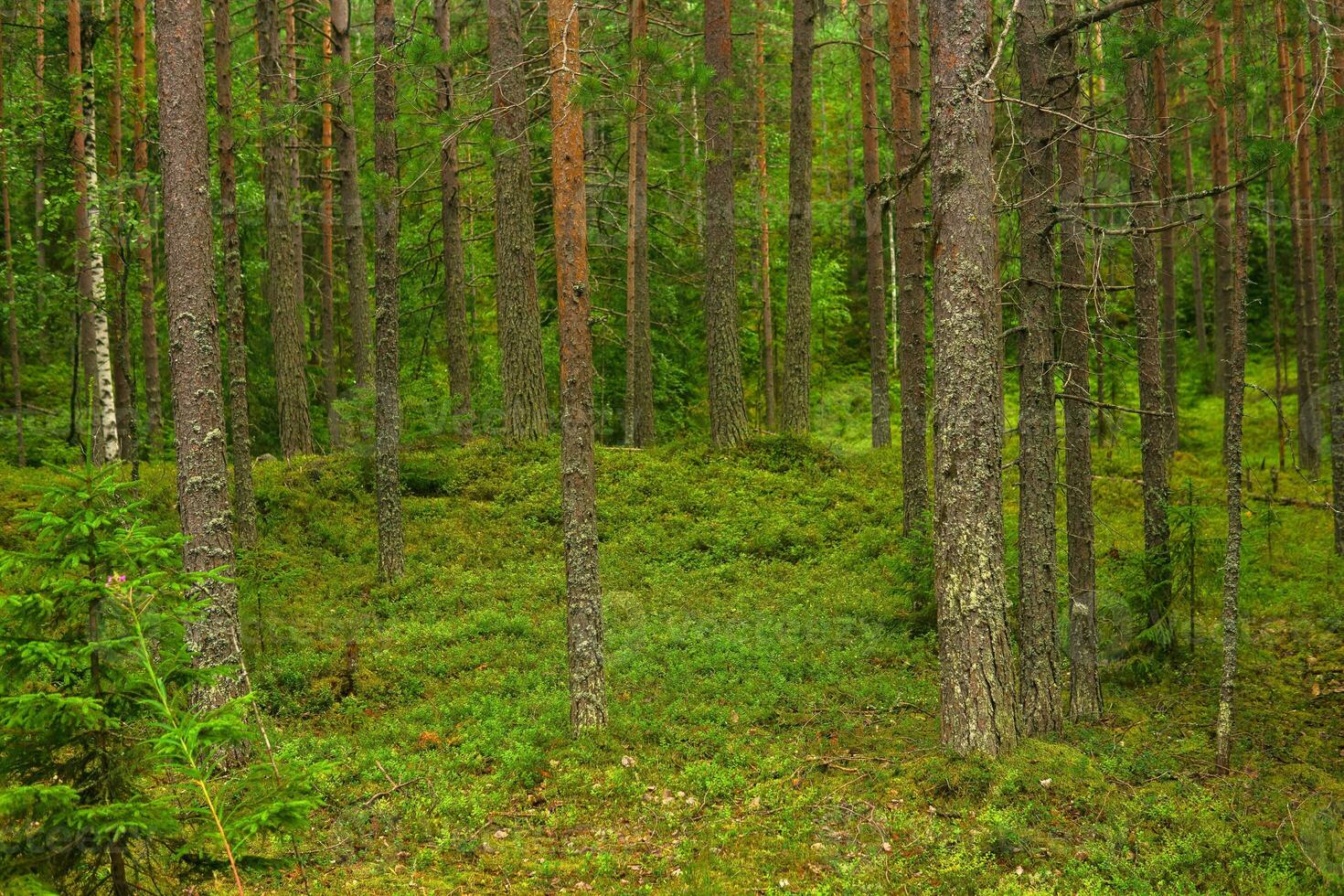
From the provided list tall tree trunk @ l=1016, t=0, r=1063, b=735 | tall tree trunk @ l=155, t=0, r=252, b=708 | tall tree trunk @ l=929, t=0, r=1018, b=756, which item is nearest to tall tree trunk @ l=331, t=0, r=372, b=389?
tall tree trunk @ l=155, t=0, r=252, b=708

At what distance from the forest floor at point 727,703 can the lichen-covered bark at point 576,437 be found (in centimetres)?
55

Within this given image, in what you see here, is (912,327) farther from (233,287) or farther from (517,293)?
(233,287)

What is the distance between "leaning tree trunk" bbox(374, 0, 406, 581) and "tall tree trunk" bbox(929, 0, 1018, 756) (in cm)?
763

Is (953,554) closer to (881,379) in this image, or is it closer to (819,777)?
(819,777)

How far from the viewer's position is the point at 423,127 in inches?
373

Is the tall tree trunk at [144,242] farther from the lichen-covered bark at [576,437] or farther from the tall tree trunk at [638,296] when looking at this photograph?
the lichen-covered bark at [576,437]

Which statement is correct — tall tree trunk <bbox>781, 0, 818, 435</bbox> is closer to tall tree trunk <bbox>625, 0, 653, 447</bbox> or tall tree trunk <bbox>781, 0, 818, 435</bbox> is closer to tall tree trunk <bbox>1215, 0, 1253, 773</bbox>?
tall tree trunk <bbox>625, 0, 653, 447</bbox>

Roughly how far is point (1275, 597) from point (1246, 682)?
4273 mm

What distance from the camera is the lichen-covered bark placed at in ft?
27.8

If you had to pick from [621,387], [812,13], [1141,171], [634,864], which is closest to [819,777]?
[634,864]

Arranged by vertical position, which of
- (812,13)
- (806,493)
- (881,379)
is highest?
(812,13)

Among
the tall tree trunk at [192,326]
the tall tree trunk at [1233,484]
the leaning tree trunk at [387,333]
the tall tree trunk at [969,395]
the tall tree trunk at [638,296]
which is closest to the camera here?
the tall tree trunk at [969,395]

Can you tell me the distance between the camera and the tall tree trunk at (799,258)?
1816 centimetres

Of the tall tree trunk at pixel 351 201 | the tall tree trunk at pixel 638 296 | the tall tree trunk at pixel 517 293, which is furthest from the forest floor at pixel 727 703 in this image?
the tall tree trunk at pixel 351 201
